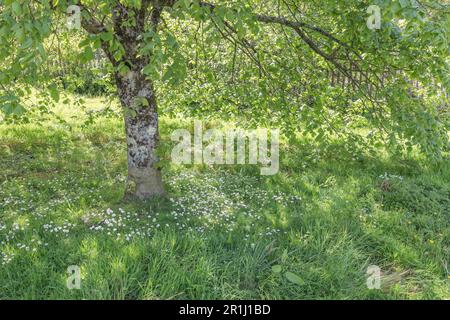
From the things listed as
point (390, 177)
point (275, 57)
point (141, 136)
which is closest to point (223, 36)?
point (275, 57)

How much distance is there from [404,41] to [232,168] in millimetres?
3387

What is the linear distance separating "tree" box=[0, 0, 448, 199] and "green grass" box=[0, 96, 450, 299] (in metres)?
0.83

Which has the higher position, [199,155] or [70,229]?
[199,155]

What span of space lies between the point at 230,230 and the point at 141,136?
5.63 feet

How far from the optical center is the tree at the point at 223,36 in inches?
118

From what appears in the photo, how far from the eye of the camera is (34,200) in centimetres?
544

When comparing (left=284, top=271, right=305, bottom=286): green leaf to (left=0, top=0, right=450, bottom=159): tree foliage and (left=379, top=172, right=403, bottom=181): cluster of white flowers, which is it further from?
(left=379, top=172, right=403, bottom=181): cluster of white flowers

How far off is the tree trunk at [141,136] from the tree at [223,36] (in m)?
0.01

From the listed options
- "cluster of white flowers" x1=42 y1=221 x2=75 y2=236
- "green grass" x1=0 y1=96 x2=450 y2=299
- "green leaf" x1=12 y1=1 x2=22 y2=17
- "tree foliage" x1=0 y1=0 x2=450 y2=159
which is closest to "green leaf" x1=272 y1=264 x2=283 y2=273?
"green grass" x1=0 y1=96 x2=450 y2=299

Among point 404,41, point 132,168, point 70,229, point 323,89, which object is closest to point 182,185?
point 132,168

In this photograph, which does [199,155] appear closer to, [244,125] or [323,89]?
[244,125]

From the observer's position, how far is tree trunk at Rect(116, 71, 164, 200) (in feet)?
16.1

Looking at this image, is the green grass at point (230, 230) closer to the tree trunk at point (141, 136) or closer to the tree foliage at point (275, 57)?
the tree trunk at point (141, 136)

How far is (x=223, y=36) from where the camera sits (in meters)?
5.07
